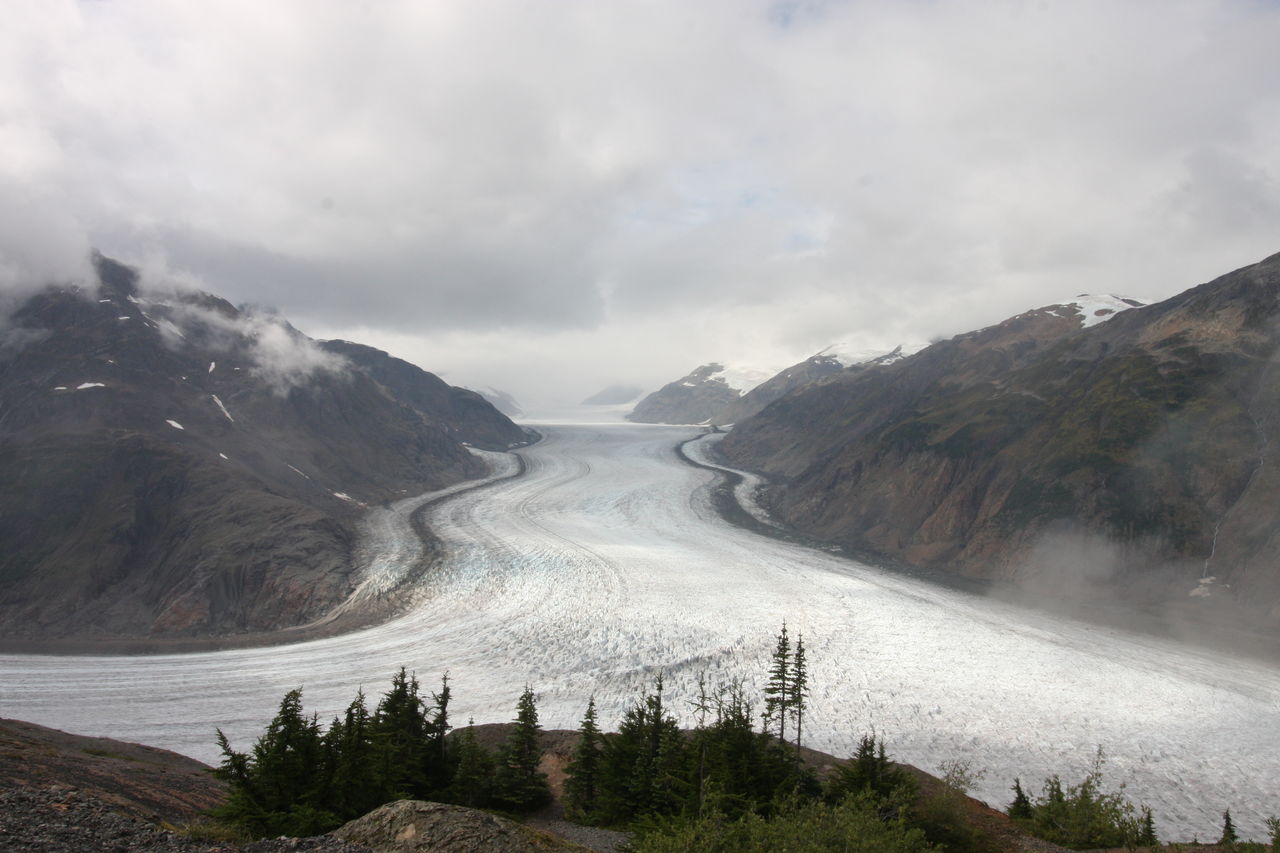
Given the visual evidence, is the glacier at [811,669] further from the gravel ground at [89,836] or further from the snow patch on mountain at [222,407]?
the snow patch on mountain at [222,407]

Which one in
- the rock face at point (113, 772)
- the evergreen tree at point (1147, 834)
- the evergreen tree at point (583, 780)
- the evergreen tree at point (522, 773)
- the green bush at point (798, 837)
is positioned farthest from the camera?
the evergreen tree at point (522, 773)

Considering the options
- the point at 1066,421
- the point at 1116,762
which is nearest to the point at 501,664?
the point at 1116,762

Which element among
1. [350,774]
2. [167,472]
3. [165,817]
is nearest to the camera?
[165,817]

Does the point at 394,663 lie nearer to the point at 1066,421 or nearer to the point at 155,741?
the point at 155,741

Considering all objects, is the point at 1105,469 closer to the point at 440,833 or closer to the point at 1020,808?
the point at 1020,808

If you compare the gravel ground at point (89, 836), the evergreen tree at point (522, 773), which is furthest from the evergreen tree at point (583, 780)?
the gravel ground at point (89, 836)

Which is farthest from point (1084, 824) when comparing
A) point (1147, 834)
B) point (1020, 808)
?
point (1020, 808)

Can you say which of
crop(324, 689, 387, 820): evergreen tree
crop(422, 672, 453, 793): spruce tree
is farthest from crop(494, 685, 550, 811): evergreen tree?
crop(324, 689, 387, 820): evergreen tree
